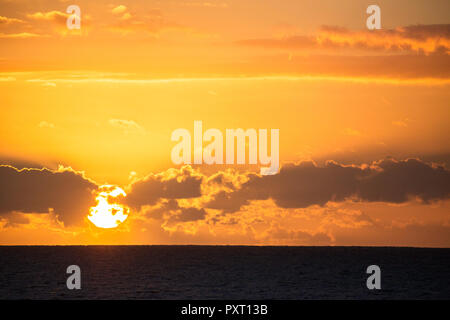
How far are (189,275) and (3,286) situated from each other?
99.9 feet

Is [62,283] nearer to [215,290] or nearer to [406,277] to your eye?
[215,290]

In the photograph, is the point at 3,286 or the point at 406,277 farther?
the point at 406,277

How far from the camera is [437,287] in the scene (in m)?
86.7
